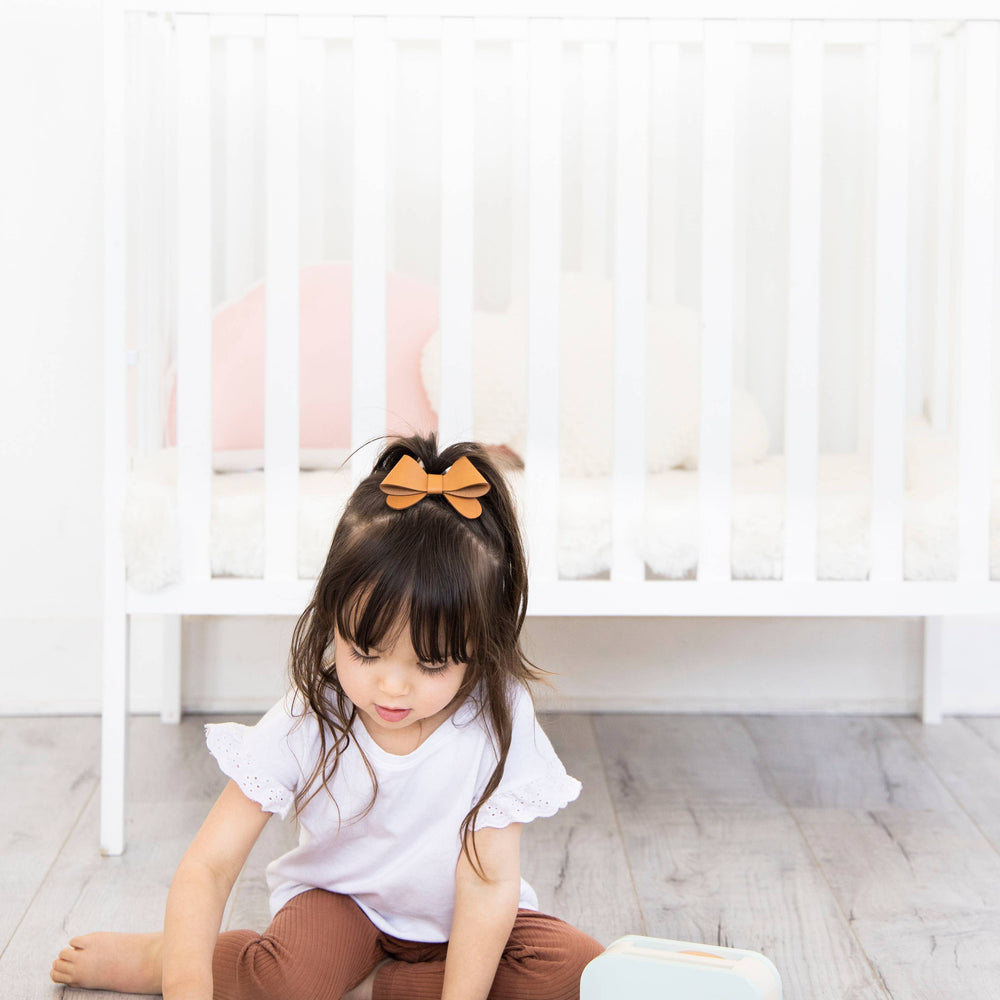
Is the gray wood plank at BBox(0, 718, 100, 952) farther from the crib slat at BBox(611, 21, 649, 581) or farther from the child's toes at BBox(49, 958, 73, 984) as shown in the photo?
the crib slat at BBox(611, 21, 649, 581)

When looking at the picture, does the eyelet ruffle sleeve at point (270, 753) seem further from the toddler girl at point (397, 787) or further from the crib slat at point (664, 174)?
the crib slat at point (664, 174)

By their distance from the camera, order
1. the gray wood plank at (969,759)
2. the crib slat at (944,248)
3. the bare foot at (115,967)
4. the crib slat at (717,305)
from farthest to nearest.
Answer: the crib slat at (944,248) → the gray wood plank at (969,759) → the crib slat at (717,305) → the bare foot at (115,967)

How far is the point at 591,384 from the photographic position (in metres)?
1.43

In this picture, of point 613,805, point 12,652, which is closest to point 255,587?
point 613,805

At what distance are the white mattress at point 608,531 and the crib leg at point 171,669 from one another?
19.2 inches

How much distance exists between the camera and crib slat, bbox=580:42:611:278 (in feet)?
5.49

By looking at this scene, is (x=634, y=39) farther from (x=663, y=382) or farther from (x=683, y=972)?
(x=683, y=972)

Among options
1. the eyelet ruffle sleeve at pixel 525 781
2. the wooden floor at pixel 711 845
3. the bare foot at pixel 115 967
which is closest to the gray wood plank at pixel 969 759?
the wooden floor at pixel 711 845

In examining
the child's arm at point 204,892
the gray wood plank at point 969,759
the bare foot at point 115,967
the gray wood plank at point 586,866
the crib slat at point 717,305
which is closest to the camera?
the child's arm at point 204,892

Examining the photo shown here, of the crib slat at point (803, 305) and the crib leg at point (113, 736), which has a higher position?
the crib slat at point (803, 305)

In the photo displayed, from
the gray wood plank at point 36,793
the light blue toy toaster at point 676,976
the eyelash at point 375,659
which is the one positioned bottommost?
the gray wood plank at point 36,793

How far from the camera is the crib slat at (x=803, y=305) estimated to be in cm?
116

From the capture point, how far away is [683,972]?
30.8 inches

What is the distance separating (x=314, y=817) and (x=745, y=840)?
547 mm
